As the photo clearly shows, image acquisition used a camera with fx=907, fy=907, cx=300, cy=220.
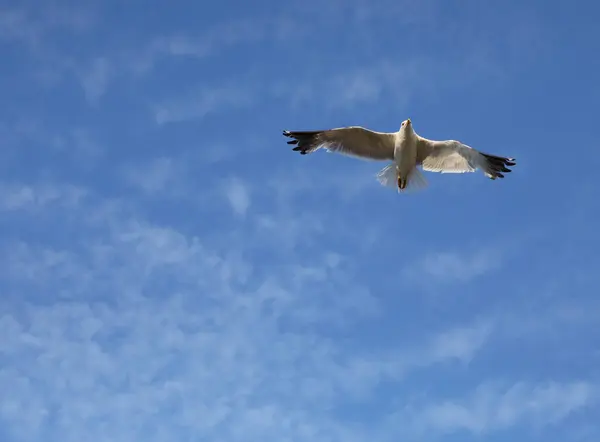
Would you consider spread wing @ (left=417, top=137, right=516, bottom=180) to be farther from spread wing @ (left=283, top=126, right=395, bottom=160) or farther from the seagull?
spread wing @ (left=283, top=126, right=395, bottom=160)

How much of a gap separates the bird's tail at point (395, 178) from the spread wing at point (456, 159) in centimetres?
42

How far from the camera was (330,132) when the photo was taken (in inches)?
1075

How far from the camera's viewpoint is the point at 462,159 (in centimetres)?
2722

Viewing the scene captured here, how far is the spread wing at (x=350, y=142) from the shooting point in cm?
2719

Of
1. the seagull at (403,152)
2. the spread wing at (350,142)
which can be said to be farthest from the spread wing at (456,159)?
the spread wing at (350,142)

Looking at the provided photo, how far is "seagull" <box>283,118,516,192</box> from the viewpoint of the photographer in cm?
2695

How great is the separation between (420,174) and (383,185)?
1156 millimetres

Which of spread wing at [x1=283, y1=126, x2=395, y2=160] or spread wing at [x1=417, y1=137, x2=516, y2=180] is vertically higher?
spread wing at [x1=283, y1=126, x2=395, y2=160]

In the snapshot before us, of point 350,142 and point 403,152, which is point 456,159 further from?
point 350,142

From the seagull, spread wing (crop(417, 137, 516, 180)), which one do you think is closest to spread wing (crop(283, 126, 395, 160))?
the seagull

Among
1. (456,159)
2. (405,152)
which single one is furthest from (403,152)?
(456,159)

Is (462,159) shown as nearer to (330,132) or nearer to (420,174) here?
(420,174)

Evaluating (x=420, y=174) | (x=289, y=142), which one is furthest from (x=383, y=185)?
(x=289, y=142)

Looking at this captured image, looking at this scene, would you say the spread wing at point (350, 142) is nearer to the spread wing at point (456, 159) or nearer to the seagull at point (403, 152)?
the seagull at point (403, 152)
